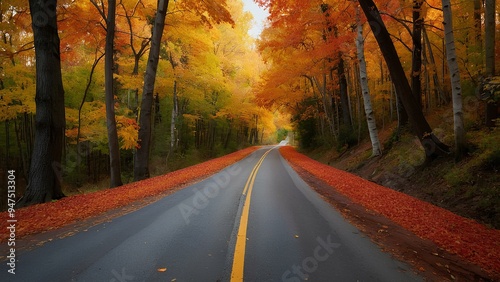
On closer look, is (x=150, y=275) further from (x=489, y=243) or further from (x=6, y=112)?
(x=6, y=112)

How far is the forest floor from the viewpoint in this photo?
6848 millimetres

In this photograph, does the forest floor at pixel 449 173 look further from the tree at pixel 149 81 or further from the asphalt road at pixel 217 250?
the tree at pixel 149 81

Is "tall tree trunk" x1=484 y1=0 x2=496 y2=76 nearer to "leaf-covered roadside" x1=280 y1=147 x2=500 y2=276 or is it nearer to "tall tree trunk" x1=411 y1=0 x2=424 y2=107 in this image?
"tall tree trunk" x1=411 y1=0 x2=424 y2=107

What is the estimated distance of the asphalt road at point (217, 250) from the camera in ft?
11.5

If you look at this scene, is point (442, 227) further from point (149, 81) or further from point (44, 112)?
point (149, 81)

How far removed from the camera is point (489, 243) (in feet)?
16.7

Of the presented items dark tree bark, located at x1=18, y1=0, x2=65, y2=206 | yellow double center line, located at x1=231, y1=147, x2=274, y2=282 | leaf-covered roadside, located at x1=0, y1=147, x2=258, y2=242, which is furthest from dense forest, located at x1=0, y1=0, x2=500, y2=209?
yellow double center line, located at x1=231, y1=147, x2=274, y2=282

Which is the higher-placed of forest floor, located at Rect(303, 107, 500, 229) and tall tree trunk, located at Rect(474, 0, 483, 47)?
tall tree trunk, located at Rect(474, 0, 483, 47)

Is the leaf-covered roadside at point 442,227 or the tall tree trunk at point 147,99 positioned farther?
the tall tree trunk at point 147,99

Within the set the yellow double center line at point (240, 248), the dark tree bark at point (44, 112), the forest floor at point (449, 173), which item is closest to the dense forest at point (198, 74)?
the dark tree bark at point (44, 112)

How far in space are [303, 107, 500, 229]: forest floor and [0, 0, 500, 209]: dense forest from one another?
21 cm

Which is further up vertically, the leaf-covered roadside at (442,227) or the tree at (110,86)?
the tree at (110,86)

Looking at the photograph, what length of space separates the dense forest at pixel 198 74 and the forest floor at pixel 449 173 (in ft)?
0.69

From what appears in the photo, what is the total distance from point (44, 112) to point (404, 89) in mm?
12438
